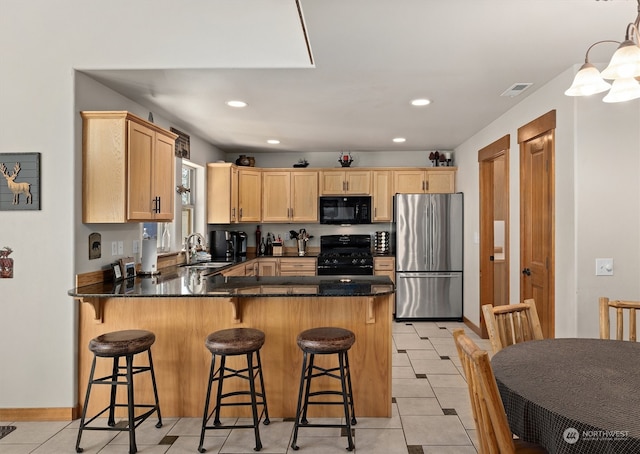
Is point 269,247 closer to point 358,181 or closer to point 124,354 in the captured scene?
point 358,181

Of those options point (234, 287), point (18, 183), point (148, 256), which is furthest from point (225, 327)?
point (18, 183)

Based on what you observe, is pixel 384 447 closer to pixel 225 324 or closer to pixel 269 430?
pixel 269 430

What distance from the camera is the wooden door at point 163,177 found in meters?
3.40

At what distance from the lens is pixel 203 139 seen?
5375 millimetres

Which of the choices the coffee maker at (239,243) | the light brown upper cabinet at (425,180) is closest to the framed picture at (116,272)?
the coffee maker at (239,243)

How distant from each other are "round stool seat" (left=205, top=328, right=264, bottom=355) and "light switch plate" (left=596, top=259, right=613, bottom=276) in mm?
2239

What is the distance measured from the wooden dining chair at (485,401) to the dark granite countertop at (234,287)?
1.25 metres

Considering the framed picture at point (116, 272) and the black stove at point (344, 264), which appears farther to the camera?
the black stove at point (344, 264)

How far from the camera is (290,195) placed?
6125mm

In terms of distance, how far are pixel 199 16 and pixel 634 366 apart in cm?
294

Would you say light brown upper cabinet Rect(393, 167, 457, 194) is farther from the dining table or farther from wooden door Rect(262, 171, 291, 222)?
the dining table

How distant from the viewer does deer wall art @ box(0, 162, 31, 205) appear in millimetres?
2820

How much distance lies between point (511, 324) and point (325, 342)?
1.00 m

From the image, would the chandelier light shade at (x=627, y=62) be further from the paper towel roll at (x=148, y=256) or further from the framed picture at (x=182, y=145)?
the framed picture at (x=182, y=145)
